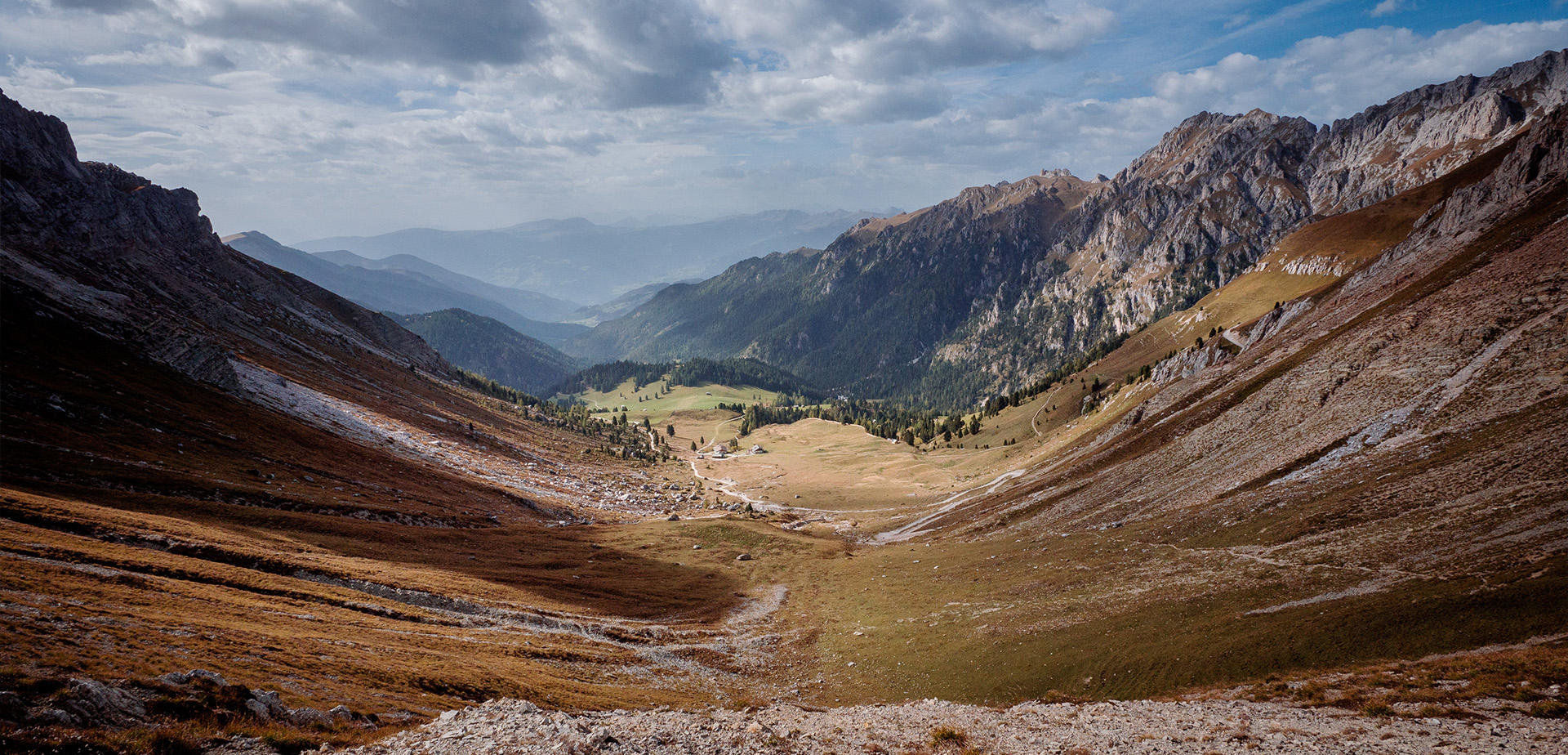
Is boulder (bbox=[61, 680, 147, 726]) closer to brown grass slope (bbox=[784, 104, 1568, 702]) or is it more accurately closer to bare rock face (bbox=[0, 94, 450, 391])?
brown grass slope (bbox=[784, 104, 1568, 702])

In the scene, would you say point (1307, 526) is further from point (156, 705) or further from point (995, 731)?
point (156, 705)

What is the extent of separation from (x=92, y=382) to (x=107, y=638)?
69.6 meters

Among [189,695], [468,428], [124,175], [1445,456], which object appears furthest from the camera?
[124,175]

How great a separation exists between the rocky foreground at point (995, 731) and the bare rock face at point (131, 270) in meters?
98.8

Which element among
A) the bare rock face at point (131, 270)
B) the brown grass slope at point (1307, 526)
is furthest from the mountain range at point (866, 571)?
the bare rock face at point (131, 270)

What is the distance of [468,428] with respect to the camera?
155 metres

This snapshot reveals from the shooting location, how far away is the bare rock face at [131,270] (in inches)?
3578

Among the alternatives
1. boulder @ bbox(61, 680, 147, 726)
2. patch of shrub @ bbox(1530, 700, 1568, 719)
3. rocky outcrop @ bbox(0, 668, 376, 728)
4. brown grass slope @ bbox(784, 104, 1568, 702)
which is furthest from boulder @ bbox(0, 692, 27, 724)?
patch of shrub @ bbox(1530, 700, 1568, 719)

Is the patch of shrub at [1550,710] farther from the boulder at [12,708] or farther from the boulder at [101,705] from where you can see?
the boulder at [12,708]

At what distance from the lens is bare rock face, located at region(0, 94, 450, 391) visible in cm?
9088

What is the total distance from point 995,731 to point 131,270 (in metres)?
202

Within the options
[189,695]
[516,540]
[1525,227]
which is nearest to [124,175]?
[516,540]

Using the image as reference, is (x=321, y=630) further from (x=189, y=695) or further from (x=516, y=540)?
(x=516, y=540)

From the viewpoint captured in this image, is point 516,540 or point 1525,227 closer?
point 1525,227
